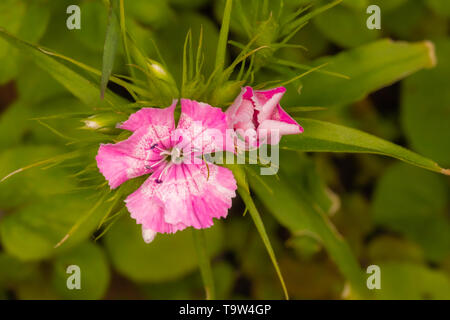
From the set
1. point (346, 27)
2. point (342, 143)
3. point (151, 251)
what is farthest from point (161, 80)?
point (346, 27)

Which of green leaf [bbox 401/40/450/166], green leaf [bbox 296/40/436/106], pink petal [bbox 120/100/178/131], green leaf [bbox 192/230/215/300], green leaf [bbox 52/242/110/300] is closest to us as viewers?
pink petal [bbox 120/100/178/131]

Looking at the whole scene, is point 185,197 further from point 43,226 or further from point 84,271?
point 84,271

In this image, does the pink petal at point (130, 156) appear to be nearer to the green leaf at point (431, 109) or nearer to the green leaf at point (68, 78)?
the green leaf at point (68, 78)

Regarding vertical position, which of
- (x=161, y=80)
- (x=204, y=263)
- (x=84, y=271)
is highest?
(x=161, y=80)

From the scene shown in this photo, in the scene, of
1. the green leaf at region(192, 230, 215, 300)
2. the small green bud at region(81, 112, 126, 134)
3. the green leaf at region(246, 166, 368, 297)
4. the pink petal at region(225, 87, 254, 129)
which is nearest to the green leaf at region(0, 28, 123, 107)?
the small green bud at region(81, 112, 126, 134)

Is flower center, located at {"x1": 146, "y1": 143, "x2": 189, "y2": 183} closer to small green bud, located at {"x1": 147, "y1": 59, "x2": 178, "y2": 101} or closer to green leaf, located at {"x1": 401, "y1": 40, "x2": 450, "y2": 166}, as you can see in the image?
small green bud, located at {"x1": 147, "y1": 59, "x2": 178, "y2": 101}

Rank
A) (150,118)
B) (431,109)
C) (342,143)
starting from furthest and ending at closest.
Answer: (431,109) < (342,143) < (150,118)
